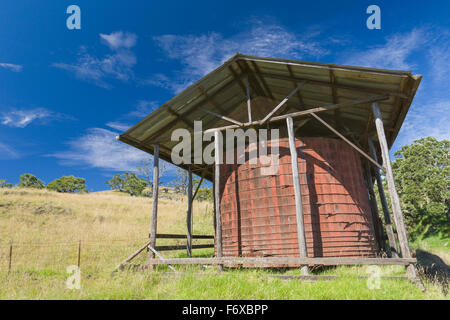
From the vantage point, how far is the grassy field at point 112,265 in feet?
20.2

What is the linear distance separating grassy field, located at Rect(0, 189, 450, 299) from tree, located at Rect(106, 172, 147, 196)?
32788 millimetres

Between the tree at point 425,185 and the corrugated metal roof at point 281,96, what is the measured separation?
23.2 m

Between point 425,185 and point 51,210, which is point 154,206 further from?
point 425,185

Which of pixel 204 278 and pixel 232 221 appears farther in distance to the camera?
pixel 232 221

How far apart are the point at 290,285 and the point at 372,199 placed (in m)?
8.17

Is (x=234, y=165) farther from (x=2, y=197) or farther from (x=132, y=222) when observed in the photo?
(x=2, y=197)

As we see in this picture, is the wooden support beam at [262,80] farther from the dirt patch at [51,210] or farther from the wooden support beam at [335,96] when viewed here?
the dirt patch at [51,210]

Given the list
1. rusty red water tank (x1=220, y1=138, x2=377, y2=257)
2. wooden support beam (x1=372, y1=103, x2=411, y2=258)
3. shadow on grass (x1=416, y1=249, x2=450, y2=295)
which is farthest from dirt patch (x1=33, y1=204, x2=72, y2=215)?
shadow on grass (x1=416, y1=249, x2=450, y2=295)

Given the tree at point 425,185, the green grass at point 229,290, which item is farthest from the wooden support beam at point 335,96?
the tree at point 425,185

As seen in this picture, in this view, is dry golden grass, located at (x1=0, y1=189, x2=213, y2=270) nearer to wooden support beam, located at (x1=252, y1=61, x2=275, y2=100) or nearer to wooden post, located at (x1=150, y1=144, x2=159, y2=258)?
wooden post, located at (x1=150, y1=144, x2=159, y2=258)

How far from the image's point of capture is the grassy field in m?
6.17

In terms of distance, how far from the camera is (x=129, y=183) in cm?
6931

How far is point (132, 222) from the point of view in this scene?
26.2 meters
